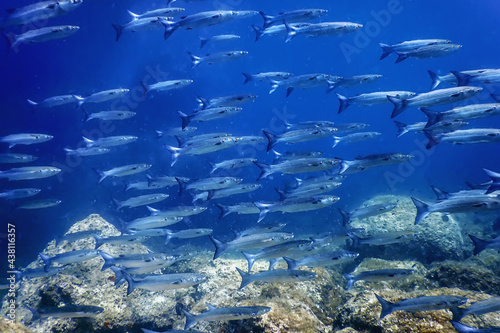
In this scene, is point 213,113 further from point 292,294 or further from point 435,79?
point 435,79

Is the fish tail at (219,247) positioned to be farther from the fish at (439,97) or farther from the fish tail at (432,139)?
the fish at (439,97)

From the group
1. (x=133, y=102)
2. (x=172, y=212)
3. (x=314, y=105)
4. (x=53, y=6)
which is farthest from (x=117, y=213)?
(x=314, y=105)

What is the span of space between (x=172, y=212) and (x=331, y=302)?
4.70m

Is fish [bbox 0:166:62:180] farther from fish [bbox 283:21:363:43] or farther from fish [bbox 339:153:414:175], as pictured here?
fish [bbox 339:153:414:175]

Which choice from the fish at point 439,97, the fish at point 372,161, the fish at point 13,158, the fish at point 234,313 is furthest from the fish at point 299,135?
the fish at point 13,158

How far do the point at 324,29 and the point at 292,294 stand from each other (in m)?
7.55

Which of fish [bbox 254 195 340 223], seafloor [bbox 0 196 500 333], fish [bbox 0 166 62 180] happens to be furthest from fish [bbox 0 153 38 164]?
fish [bbox 254 195 340 223]

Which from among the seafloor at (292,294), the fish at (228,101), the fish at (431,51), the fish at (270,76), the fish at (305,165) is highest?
the fish at (431,51)

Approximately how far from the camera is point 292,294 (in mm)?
4793

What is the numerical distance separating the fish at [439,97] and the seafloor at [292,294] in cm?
327

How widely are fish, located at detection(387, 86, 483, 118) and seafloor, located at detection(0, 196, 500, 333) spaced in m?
3.27

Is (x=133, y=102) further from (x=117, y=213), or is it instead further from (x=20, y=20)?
(x=20, y=20)

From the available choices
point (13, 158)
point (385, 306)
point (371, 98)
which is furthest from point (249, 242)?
point (13, 158)

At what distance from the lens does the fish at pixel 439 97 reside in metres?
5.50
